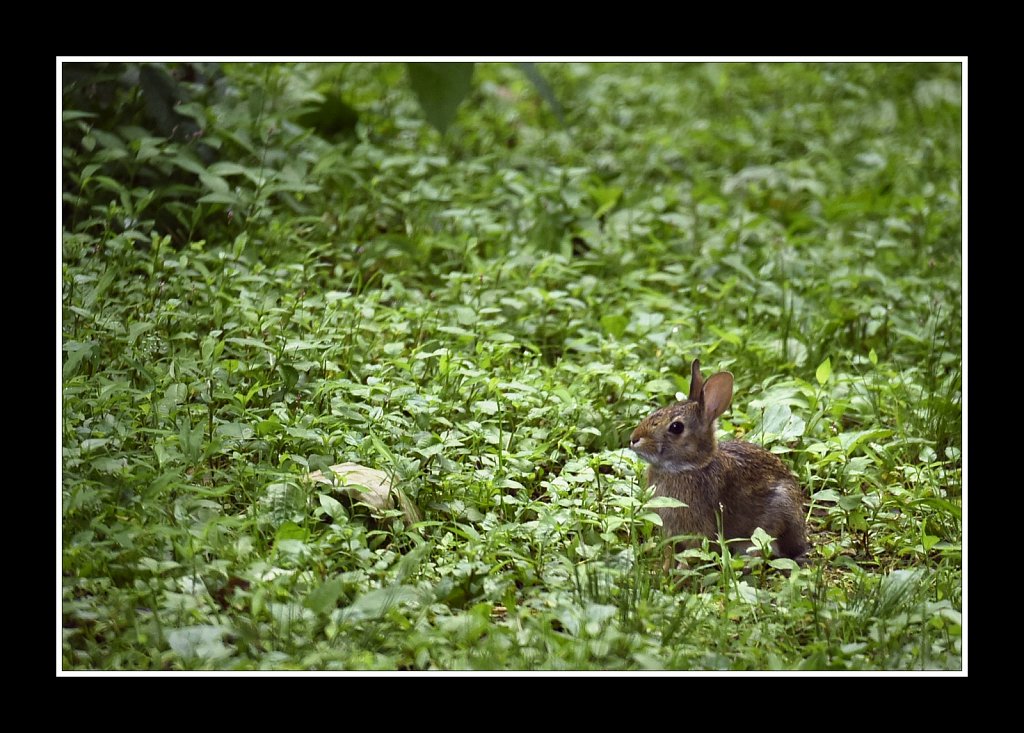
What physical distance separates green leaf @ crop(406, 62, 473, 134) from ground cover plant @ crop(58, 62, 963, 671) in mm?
22

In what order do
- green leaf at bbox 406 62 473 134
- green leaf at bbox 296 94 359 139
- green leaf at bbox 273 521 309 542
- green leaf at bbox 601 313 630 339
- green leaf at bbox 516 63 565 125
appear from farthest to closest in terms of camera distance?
green leaf at bbox 296 94 359 139, green leaf at bbox 601 313 630 339, green leaf at bbox 273 521 309 542, green leaf at bbox 406 62 473 134, green leaf at bbox 516 63 565 125

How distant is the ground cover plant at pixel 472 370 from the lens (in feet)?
13.5

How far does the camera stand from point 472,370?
5613 millimetres

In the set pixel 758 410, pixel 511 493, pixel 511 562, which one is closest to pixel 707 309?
pixel 758 410

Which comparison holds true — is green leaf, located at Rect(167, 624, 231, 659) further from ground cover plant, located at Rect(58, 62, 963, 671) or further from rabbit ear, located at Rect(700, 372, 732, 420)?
rabbit ear, located at Rect(700, 372, 732, 420)

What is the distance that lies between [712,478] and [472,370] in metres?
1.23

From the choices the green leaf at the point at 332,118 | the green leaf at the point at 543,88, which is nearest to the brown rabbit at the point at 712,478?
the green leaf at the point at 543,88

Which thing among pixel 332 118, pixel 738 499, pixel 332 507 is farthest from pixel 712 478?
pixel 332 118

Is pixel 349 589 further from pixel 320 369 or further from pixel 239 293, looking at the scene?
pixel 239 293

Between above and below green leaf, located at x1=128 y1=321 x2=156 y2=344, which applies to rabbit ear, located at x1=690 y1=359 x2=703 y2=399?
below

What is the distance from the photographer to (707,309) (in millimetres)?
6633

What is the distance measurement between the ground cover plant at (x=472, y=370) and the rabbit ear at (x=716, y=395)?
36 centimetres

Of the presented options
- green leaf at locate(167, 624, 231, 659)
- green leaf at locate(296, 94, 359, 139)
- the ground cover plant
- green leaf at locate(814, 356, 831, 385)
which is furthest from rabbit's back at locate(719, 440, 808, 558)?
green leaf at locate(296, 94, 359, 139)

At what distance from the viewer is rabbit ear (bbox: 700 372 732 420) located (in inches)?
195
